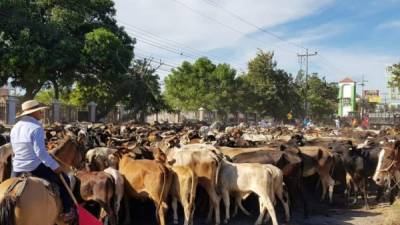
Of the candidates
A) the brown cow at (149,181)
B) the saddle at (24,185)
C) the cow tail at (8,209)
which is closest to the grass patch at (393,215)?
the brown cow at (149,181)

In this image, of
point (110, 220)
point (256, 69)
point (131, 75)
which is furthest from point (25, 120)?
point (256, 69)

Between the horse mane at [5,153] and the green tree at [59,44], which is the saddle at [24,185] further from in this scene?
the green tree at [59,44]

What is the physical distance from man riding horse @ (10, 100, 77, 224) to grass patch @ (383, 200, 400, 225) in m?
7.25

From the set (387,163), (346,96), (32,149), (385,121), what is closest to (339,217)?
(387,163)

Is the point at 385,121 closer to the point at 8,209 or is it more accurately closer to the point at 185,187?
the point at 185,187

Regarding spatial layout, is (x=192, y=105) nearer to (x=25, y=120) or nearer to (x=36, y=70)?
(x=36, y=70)

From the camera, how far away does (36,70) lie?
33.2m

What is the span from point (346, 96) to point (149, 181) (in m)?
76.2

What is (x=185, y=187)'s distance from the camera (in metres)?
10.1

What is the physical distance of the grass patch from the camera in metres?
10.7

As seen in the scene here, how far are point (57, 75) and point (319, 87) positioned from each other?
46.6 m

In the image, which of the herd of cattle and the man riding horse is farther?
the herd of cattle

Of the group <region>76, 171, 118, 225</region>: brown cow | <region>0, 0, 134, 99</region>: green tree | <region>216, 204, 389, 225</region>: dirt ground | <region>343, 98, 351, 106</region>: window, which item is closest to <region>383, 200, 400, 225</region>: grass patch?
<region>216, 204, 389, 225</region>: dirt ground

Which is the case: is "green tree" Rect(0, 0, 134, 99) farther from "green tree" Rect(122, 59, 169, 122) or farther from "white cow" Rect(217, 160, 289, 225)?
"white cow" Rect(217, 160, 289, 225)
